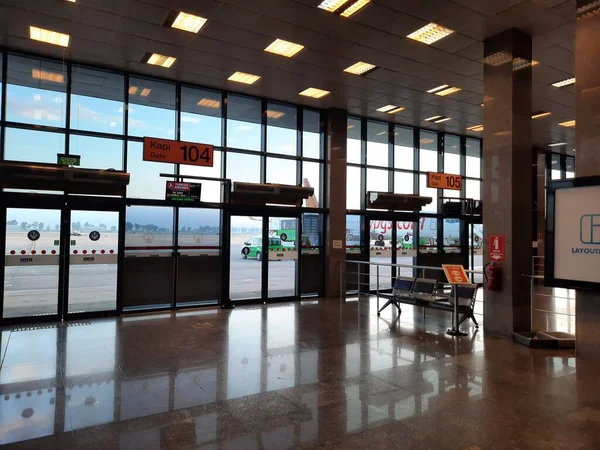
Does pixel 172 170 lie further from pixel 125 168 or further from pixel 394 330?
pixel 394 330

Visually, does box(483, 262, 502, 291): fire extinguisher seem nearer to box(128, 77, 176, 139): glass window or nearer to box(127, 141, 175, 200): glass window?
box(127, 141, 175, 200): glass window

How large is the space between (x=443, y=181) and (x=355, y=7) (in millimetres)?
6368

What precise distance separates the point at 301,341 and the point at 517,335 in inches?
120

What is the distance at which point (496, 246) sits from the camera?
6.48 metres

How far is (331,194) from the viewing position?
1022cm

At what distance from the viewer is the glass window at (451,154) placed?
12773mm

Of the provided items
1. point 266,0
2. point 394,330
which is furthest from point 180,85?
point 394,330

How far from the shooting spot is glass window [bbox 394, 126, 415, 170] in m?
11.8

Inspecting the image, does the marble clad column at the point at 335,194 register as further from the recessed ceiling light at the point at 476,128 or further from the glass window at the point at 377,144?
the recessed ceiling light at the point at 476,128

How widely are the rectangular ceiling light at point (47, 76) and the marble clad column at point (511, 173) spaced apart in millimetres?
7278

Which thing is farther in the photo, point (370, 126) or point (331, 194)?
point (370, 126)

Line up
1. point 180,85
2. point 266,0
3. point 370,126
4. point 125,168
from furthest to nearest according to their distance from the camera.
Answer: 1. point 370,126
2. point 180,85
3. point 125,168
4. point 266,0

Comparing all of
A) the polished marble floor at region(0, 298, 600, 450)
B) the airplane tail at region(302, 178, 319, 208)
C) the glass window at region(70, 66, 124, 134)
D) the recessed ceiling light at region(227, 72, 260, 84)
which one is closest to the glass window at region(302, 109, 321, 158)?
the airplane tail at region(302, 178, 319, 208)

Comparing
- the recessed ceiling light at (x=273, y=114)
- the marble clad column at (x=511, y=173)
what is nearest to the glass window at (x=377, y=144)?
the recessed ceiling light at (x=273, y=114)
